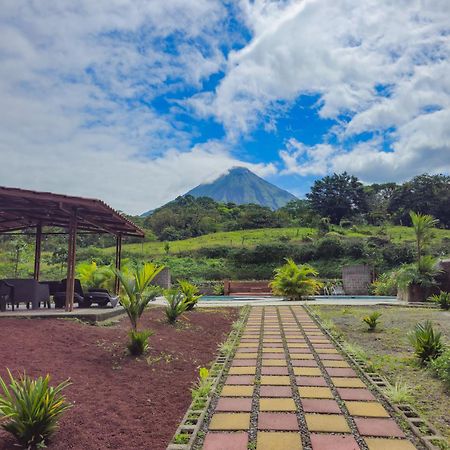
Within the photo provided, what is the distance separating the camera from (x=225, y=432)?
2758 millimetres

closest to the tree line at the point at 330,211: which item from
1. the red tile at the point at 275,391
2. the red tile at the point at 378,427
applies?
the red tile at the point at 275,391

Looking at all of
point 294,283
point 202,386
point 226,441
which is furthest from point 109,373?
point 294,283

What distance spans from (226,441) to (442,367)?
245 centimetres

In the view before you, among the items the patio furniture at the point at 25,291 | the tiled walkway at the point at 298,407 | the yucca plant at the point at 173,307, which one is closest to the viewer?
the tiled walkway at the point at 298,407

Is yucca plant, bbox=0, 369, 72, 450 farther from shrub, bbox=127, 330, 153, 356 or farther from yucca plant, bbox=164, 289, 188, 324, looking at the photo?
yucca plant, bbox=164, 289, 188, 324

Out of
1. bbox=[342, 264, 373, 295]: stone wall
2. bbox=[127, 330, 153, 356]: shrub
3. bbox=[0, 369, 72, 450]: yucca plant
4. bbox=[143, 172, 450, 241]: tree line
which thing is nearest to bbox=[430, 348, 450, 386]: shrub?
bbox=[127, 330, 153, 356]: shrub

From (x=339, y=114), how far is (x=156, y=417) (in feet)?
54.4

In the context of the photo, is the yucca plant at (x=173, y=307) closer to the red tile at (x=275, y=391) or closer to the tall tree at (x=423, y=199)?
the red tile at (x=275, y=391)

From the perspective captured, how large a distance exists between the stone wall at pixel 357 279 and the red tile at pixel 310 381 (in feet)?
46.3

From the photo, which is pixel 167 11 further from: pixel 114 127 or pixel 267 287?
pixel 267 287

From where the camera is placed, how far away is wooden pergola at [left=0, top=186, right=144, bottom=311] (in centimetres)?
660

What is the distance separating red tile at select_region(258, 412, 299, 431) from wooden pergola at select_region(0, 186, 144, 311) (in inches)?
187

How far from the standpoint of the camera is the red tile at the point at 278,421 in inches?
111

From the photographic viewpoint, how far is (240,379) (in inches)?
160
